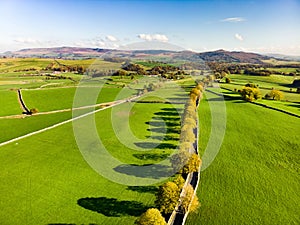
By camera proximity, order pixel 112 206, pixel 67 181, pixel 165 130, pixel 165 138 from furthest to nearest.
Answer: pixel 165 130, pixel 165 138, pixel 67 181, pixel 112 206

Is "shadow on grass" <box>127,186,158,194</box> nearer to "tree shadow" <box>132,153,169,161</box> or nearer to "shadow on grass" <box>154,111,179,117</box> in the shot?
"tree shadow" <box>132,153,169,161</box>

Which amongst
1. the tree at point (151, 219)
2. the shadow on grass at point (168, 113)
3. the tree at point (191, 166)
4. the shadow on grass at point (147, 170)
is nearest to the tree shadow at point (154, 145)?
the shadow on grass at point (147, 170)

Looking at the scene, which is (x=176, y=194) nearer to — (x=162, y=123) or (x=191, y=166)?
(x=191, y=166)

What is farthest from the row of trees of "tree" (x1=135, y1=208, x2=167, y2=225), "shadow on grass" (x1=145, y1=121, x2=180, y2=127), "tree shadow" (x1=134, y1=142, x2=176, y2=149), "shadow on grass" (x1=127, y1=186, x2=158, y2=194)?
"shadow on grass" (x1=145, y1=121, x2=180, y2=127)

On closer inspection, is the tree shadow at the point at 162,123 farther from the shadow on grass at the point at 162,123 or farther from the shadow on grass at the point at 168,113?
the shadow on grass at the point at 168,113

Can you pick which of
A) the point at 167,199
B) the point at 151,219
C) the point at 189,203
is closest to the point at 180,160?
the point at 189,203

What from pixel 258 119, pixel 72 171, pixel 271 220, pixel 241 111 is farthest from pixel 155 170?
pixel 241 111

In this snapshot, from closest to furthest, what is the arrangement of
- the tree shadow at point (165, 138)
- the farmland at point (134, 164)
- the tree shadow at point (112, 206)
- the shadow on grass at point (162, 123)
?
the tree shadow at point (112, 206)
the farmland at point (134, 164)
the tree shadow at point (165, 138)
the shadow on grass at point (162, 123)
